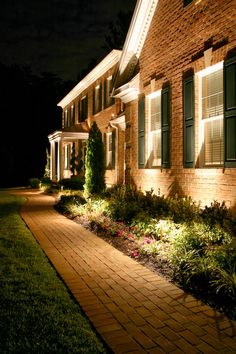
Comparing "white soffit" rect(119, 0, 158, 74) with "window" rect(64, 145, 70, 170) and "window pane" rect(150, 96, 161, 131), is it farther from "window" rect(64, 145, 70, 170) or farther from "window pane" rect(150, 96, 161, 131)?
"window" rect(64, 145, 70, 170)

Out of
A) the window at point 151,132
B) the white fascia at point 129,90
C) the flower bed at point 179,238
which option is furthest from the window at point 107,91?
the flower bed at point 179,238

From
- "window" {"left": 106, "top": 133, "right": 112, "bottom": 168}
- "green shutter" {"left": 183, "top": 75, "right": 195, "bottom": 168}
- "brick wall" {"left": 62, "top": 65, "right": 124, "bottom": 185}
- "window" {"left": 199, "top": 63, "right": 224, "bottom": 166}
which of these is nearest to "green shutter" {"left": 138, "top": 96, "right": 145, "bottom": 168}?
"green shutter" {"left": 183, "top": 75, "right": 195, "bottom": 168}

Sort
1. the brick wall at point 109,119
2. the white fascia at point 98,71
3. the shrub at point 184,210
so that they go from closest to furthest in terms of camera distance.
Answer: the shrub at point 184,210 < the brick wall at point 109,119 < the white fascia at point 98,71

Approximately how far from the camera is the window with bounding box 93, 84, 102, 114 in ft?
66.3

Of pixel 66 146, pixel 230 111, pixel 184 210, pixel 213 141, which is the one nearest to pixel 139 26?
pixel 213 141

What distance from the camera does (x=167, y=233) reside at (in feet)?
21.4

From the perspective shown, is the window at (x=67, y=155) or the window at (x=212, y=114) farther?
the window at (x=67, y=155)

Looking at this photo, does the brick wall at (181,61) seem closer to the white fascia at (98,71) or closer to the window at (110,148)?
the window at (110,148)

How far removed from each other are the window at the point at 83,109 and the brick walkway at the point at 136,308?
17.3 meters

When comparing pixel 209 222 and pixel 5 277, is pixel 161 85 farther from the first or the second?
pixel 5 277

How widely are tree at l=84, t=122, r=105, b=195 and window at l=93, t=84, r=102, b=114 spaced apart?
7.26 m

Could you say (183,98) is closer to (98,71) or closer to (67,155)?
(98,71)

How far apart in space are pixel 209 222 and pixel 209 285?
172 centimetres

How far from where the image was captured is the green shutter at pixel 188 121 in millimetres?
7449
